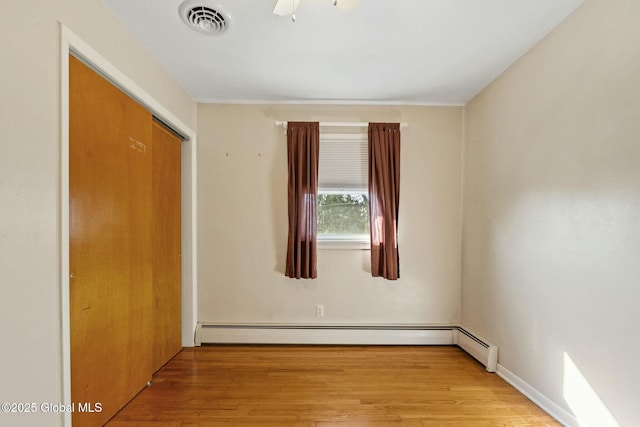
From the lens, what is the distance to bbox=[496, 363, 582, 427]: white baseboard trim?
64.8 inches

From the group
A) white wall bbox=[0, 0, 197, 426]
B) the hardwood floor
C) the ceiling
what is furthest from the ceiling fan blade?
the hardwood floor

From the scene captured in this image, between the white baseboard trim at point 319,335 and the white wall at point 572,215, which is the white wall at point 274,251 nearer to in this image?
the white baseboard trim at point 319,335

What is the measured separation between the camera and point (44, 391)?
1.20 metres

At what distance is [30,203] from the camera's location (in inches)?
45.2

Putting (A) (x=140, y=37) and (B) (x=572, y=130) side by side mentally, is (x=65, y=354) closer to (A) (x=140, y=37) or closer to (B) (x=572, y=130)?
(A) (x=140, y=37)

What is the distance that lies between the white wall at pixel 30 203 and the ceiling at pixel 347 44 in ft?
2.13

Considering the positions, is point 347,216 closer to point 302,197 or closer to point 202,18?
point 302,197

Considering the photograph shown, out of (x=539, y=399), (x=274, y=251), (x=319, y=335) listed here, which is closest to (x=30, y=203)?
(x=274, y=251)

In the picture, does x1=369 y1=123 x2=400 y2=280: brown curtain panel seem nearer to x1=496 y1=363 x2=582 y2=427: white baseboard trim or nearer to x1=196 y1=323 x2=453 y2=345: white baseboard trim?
x1=196 y1=323 x2=453 y2=345: white baseboard trim

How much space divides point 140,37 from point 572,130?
113 inches

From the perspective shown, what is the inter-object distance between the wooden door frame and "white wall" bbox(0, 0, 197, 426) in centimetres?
2

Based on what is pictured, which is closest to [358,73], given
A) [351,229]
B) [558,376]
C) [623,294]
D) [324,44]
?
[324,44]

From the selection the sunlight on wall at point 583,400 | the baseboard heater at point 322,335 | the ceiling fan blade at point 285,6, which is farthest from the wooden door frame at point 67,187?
the sunlight on wall at point 583,400

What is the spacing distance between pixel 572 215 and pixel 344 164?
1.86 metres
